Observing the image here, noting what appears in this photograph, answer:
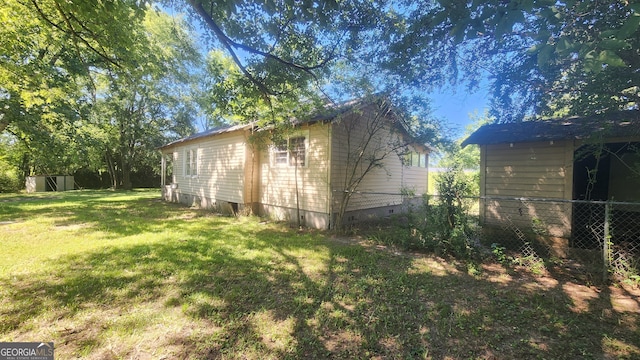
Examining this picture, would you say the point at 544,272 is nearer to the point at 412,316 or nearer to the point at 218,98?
the point at 412,316

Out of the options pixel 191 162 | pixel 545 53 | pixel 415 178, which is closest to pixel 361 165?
pixel 415 178

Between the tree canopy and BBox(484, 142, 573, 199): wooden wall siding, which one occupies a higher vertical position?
the tree canopy

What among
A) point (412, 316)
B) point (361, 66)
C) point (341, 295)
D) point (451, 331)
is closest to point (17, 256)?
point (341, 295)

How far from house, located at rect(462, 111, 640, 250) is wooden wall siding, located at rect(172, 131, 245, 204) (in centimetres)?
758

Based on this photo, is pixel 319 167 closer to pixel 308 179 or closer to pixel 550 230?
pixel 308 179

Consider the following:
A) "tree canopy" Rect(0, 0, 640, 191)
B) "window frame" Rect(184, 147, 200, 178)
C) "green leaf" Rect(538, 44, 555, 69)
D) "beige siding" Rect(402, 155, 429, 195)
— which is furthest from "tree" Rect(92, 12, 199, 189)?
"green leaf" Rect(538, 44, 555, 69)

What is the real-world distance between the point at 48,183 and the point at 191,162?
1804 cm

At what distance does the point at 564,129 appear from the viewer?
6031mm

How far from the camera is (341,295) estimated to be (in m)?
3.67

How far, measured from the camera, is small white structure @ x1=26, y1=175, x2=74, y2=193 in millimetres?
21344

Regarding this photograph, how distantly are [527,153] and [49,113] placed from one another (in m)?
17.3

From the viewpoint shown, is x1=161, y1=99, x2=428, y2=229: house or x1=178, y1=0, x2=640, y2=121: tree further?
x1=161, y1=99, x2=428, y2=229: house

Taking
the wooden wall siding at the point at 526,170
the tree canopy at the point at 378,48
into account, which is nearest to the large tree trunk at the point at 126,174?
the tree canopy at the point at 378,48

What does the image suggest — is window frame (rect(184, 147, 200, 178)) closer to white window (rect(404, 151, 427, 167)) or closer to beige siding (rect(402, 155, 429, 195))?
beige siding (rect(402, 155, 429, 195))
